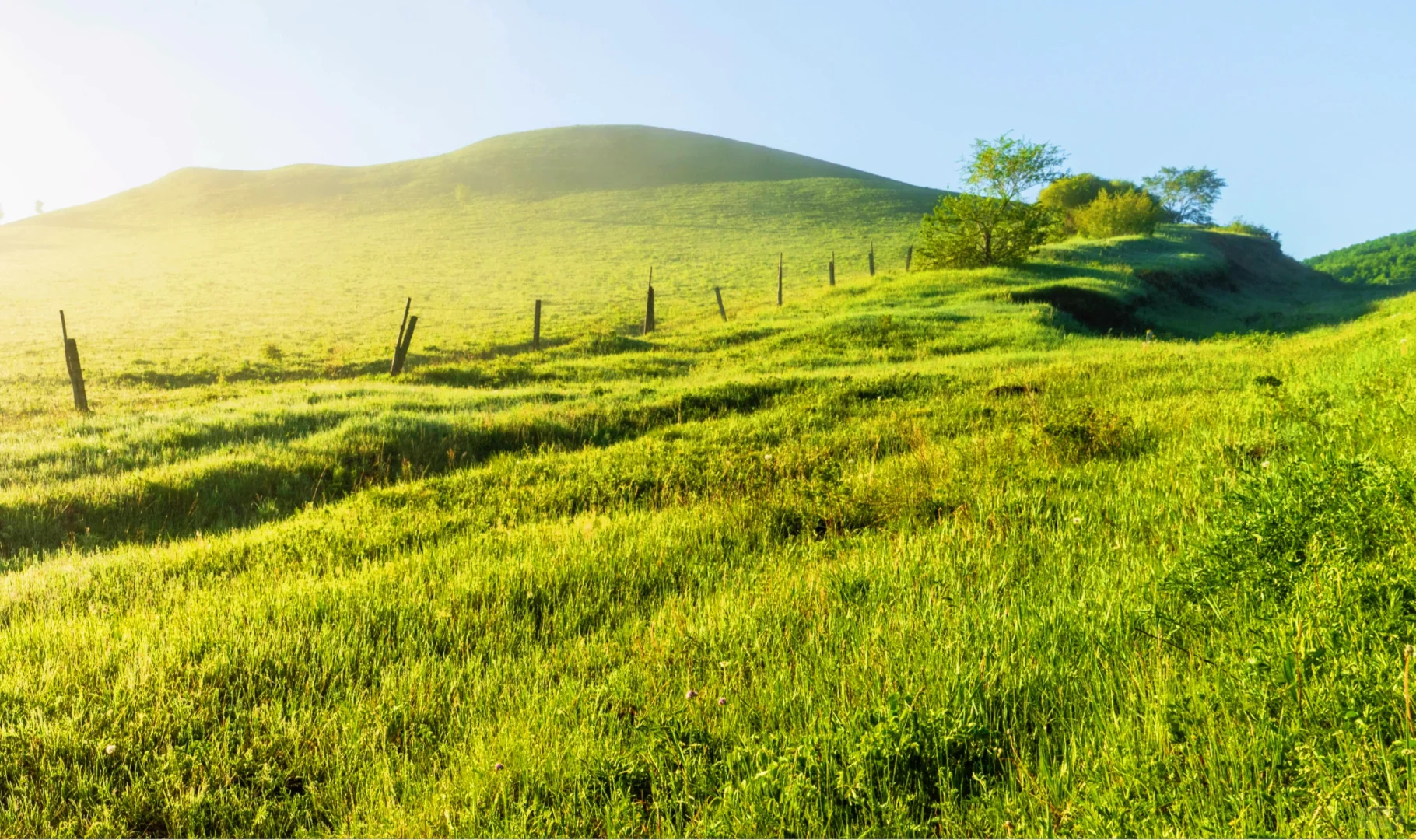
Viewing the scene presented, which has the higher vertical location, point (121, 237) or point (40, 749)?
point (121, 237)

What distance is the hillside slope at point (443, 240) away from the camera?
35.2 meters

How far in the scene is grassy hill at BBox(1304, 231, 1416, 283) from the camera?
203ft

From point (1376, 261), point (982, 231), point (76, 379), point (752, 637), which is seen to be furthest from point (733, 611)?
point (1376, 261)

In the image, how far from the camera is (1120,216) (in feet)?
194

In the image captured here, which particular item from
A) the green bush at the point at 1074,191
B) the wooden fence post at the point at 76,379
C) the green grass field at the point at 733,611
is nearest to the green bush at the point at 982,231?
the green grass field at the point at 733,611

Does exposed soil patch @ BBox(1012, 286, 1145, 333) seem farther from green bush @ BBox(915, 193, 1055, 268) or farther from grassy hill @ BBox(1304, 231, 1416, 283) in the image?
grassy hill @ BBox(1304, 231, 1416, 283)

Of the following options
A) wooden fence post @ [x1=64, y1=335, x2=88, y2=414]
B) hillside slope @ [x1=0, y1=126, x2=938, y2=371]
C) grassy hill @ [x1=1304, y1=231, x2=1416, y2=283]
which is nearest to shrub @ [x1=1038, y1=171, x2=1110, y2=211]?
hillside slope @ [x1=0, y1=126, x2=938, y2=371]

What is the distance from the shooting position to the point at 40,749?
322cm

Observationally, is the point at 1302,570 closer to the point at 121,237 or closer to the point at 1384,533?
the point at 1384,533

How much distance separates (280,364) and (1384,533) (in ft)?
87.9

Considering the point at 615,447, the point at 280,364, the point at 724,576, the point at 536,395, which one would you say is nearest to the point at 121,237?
the point at 280,364

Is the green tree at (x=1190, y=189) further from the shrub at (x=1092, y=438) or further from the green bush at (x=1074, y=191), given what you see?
the shrub at (x=1092, y=438)

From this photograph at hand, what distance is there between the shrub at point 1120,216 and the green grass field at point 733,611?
52.3m

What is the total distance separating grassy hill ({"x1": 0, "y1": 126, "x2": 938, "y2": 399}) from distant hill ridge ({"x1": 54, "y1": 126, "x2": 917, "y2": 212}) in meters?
0.46
